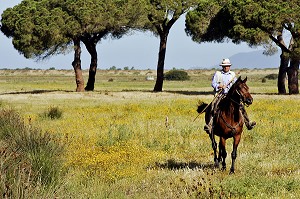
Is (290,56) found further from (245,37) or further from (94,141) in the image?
(94,141)

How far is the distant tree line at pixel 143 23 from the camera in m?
42.8

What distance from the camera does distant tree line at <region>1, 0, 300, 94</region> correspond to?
42781mm

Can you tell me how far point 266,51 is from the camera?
4584cm

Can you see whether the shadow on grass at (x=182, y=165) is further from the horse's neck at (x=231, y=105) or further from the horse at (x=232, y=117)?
the horse's neck at (x=231, y=105)

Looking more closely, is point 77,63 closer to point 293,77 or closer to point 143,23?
point 143,23

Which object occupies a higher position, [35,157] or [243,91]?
[243,91]

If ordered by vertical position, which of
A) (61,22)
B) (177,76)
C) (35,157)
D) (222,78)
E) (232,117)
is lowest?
(177,76)

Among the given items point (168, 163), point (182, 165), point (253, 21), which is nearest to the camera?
point (182, 165)

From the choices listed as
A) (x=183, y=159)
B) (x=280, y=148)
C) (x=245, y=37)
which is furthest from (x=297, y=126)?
(x=245, y=37)

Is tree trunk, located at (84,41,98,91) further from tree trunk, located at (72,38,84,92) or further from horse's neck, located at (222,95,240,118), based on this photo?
horse's neck, located at (222,95,240,118)

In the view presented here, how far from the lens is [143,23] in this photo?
1914 inches

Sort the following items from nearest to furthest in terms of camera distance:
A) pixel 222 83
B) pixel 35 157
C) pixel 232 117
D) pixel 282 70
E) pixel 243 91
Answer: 1. pixel 35 157
2. pixel 243 91
3. pixel 232 117
4. pixel 222 83
5. pixel 282 70

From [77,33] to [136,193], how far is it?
3829cm

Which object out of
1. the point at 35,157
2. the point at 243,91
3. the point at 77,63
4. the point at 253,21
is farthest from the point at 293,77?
the point at 35,157
